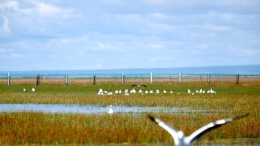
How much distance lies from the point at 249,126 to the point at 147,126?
3787mm

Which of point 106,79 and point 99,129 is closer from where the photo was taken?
point 99,129

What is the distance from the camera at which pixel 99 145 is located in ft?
63.4

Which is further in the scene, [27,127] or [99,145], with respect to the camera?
[27,127]

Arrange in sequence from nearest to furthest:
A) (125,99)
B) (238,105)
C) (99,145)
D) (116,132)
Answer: (99,145) → (116,132) → (238,105) → (125,99)

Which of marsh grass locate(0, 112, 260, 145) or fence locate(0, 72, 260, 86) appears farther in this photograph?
fence locate(0, 72, 260, 86)

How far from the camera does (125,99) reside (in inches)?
1566

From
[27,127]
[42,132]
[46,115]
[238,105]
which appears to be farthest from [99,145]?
[238,105]

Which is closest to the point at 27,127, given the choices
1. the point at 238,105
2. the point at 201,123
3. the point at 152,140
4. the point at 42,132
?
the point at 42,132

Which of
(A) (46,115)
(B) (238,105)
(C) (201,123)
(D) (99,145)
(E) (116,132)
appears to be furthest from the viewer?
(B) (238,105)

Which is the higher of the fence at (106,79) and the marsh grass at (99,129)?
the fence at (106,79)

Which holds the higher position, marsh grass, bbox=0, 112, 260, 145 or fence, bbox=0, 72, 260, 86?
fence, bbox=0, 72, 260, 86

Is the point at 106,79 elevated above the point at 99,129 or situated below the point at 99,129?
above

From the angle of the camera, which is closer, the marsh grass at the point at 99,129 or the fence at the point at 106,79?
the marsh grass at the point at 99,129

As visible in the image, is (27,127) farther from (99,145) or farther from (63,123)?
Answer: (99,145)
